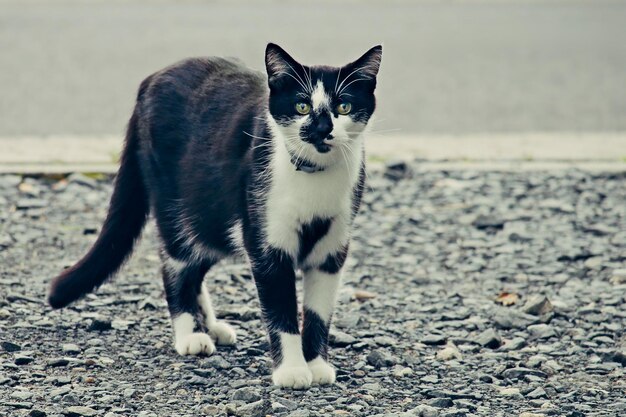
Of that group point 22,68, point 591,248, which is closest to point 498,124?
point 591,248

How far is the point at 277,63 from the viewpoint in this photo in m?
3.74

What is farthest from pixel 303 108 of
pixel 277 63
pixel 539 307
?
pixel 539 307

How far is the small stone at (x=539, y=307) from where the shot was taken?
4.69m

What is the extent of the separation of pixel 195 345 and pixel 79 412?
0.69m

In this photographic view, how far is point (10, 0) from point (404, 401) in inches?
410

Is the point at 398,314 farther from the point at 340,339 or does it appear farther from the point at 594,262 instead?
the point at 594,262

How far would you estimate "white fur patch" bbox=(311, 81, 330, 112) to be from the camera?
370 cm

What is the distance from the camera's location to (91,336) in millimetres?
4316

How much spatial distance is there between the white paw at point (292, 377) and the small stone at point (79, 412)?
0.64 meters

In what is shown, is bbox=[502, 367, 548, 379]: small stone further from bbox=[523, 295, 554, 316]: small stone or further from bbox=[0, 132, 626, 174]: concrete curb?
bbox=[0, 132, 626, 174]: concrete curb

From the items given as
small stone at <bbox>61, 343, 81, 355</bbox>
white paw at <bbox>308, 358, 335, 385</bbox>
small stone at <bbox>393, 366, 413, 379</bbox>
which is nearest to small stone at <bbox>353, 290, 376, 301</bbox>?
small stone at <bbox>393, 366, 413, 379</bbox>

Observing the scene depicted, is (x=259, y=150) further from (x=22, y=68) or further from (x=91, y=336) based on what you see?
(x=22, y=68)

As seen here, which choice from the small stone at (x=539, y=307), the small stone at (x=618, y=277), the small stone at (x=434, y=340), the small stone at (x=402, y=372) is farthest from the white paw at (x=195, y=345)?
the small stone at (x=618, y=277)

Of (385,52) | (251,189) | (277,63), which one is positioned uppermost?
(277,63)
